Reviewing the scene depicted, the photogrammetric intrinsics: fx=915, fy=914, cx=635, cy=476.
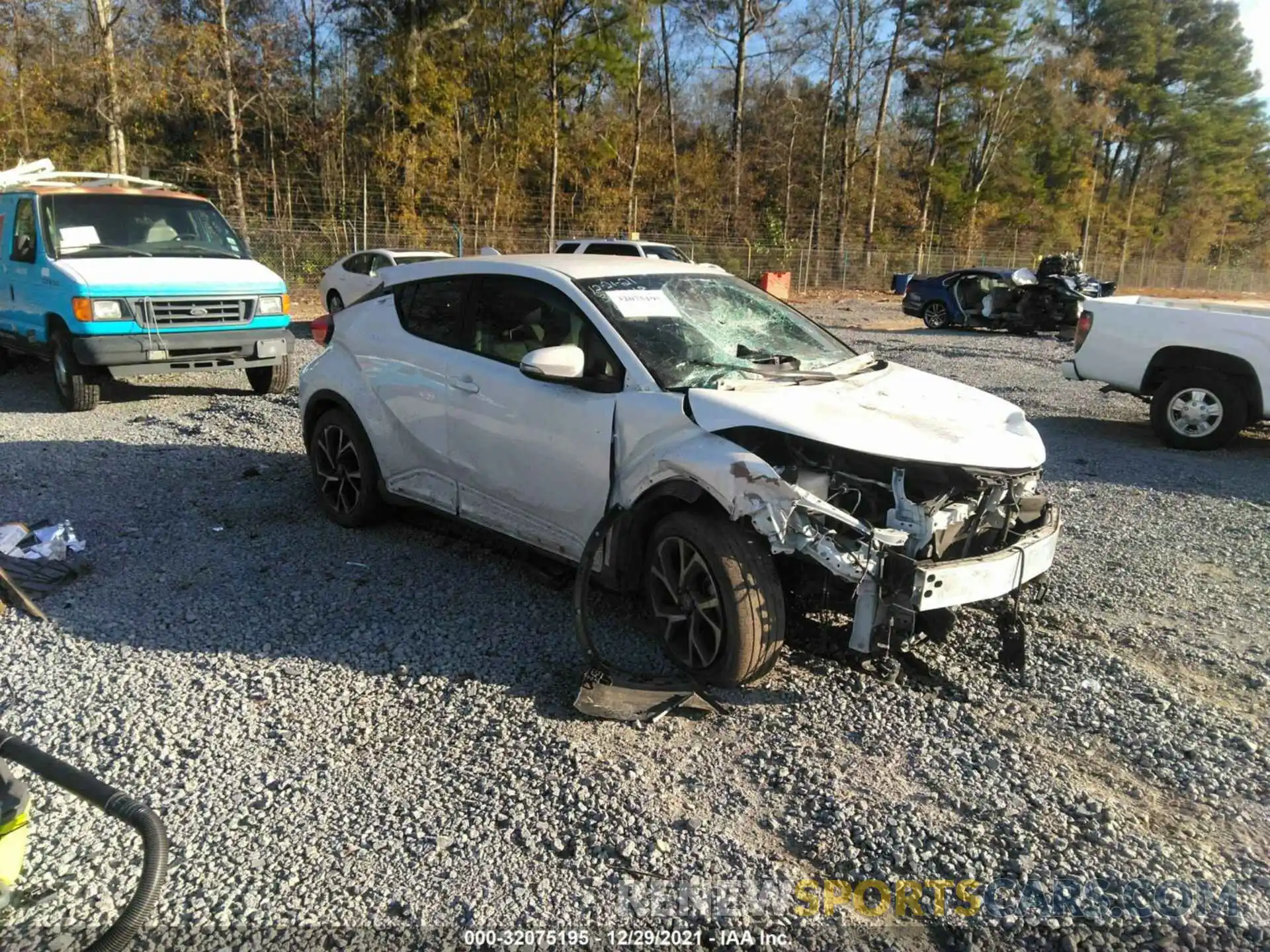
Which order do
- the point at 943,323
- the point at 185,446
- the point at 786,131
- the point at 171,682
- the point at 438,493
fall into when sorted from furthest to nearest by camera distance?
the point at 786,131, the point at 943,323, the point at 185,446, the point at 438,493, the point at 171,682

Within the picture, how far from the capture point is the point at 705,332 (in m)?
4.41

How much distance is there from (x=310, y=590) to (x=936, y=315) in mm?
18819

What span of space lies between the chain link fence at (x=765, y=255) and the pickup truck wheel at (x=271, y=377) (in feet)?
42.4

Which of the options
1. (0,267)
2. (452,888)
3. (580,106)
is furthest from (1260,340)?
(580,106)

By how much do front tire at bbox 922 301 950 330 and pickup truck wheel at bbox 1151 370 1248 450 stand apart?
12544 mm

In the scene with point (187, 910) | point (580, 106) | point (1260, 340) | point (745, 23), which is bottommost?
point (187, 910)

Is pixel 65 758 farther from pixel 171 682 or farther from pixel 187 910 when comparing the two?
pixel 187 910

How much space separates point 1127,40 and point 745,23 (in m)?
26.4

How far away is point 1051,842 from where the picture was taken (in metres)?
2.85

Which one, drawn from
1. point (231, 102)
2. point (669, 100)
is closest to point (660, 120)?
point (669, 100)

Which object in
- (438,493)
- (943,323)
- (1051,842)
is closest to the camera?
(1051,842)

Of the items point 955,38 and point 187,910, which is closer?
point 187,910

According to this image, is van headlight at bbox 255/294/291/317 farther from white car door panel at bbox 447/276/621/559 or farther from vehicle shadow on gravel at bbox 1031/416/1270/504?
vehicle shadow on gravel at bbox 1031/416/1270/504

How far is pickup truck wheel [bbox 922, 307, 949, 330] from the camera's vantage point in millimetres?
20734
